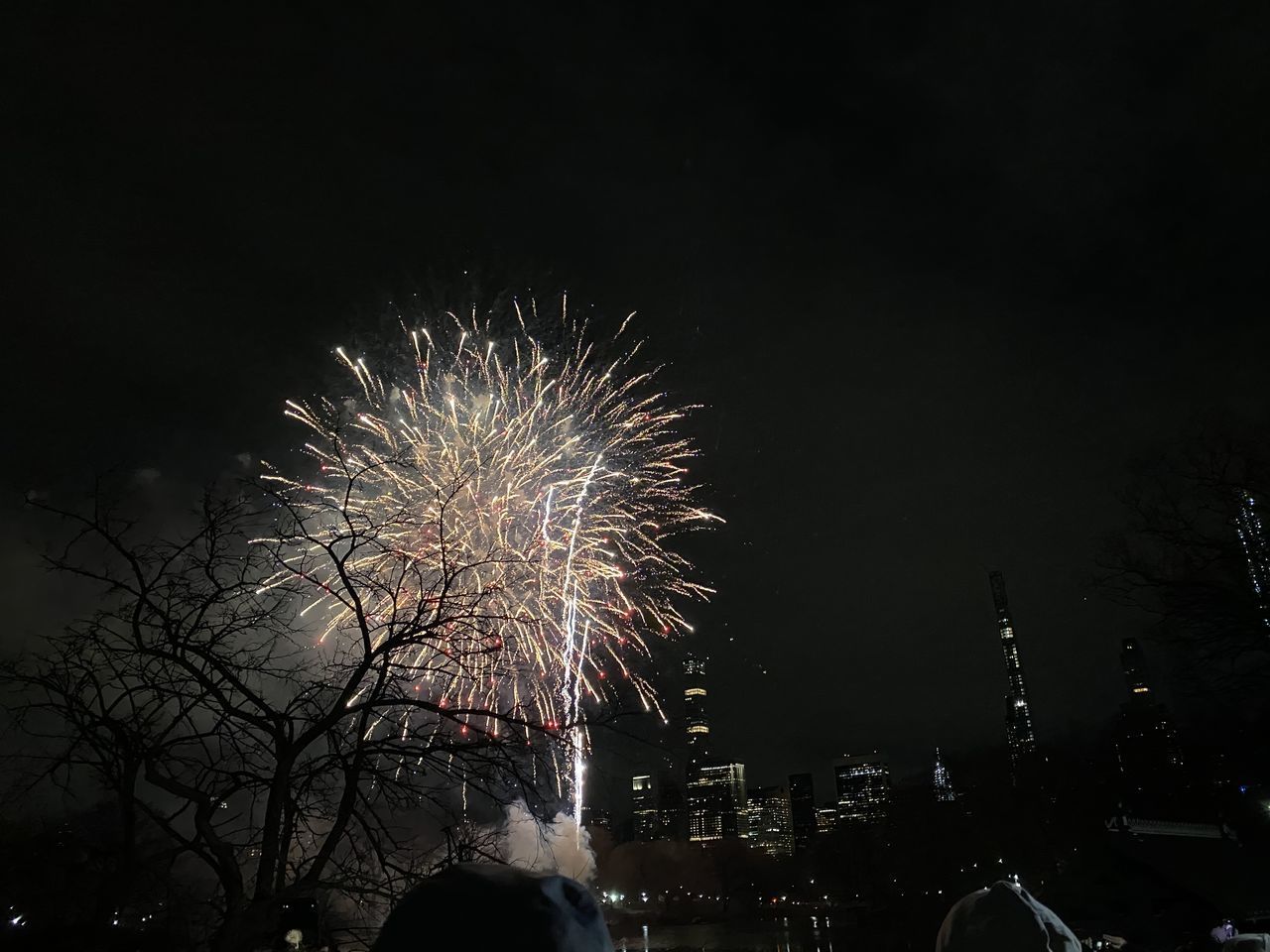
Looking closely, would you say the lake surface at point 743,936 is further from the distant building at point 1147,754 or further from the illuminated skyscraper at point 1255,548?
the illuminated skyscraper at point 1255,548

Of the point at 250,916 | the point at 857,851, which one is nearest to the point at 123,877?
the point at 250,916

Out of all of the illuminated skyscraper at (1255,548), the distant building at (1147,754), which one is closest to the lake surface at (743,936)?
the distant building at (1147,754)

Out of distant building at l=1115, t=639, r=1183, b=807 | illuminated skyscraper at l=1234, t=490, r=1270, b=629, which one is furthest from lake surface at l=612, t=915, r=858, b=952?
illuminated skyscraper at l=1234, t=490, r=1270, b=629

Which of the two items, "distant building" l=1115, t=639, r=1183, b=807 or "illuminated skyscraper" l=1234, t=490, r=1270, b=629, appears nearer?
"illuminated skyscraper" l=1234, t=490, r=1270, b=629

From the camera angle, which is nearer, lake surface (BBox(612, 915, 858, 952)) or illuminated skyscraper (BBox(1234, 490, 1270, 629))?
illuminated skyscraper (BBox(1234, 490, 1270, 629))

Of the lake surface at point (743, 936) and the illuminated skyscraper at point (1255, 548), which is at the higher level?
the illuminated skyscraper at point (1255, 548)

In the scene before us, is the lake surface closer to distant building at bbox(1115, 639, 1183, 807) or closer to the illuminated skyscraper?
distant building at bbox(1115, 639, 1183, 807)

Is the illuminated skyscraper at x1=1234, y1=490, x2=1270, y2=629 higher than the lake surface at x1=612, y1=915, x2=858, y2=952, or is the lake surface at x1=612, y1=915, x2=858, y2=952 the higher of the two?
the illuminated skyscraper at x1=1234, y1=490, x2=1270, y2=629
